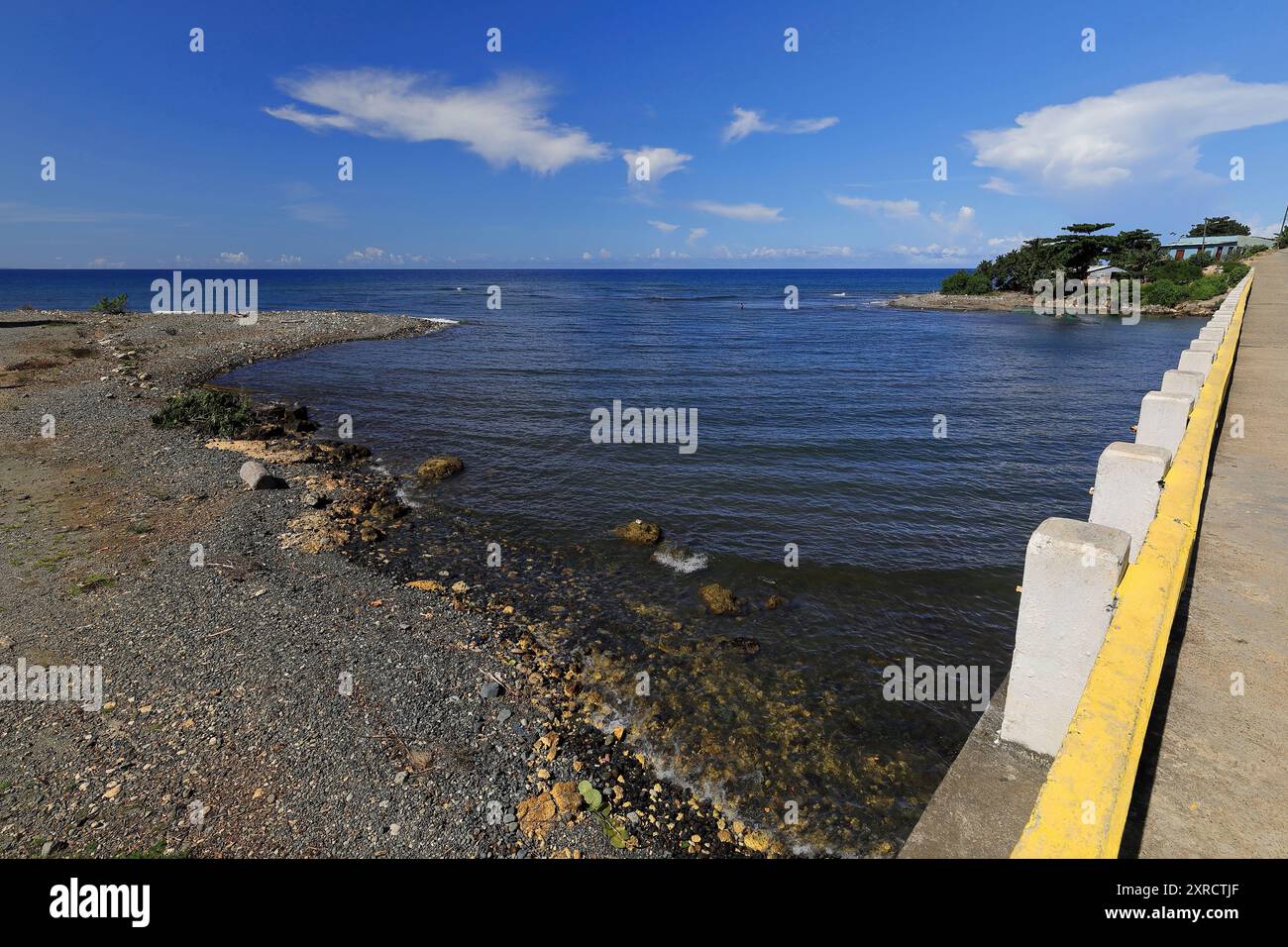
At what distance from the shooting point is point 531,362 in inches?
1542

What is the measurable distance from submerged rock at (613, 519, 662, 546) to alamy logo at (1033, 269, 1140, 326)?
71.6 meters

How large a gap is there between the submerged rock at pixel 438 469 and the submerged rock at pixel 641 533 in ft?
21.4

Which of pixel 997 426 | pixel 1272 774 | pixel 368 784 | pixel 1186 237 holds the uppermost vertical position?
Answer: pixel 1186 237

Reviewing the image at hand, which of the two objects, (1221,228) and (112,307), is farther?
(1221,228)

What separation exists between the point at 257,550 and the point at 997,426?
24.3 metres

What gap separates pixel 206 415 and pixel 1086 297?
88.8 metres

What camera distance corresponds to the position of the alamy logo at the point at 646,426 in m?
21.5

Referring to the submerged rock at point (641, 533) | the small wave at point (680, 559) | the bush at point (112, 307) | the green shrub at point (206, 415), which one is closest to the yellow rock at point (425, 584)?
the submerged rock at point (641, 533)

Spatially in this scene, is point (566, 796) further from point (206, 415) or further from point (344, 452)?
point (206, 415)

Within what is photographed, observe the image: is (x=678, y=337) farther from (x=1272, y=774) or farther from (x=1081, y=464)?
(x=1272, y=774)

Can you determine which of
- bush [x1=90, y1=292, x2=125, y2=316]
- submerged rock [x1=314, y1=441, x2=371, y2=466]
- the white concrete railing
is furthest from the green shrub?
bush [x1=90, y1=292, x2=125, y2=316]

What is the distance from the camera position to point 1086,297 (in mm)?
74500
